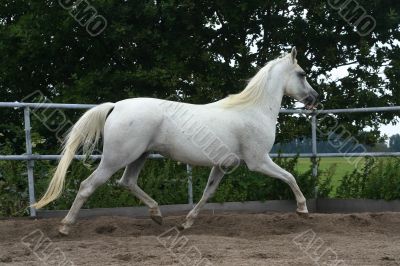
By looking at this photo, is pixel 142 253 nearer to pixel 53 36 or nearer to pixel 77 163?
pixel 77 163

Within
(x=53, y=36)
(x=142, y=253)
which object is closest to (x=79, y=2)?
(x=53, y=36)

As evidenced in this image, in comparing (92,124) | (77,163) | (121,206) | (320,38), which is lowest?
(121,206)

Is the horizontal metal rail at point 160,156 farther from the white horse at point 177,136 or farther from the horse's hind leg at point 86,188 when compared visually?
the horse's hind leg at point 86,188

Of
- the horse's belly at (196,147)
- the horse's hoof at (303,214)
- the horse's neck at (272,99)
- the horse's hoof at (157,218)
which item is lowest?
the horse's hoof at (157,218)

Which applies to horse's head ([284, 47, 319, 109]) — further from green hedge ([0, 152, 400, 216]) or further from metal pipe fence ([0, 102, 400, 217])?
green hedge ([0, 152, 400, 216])

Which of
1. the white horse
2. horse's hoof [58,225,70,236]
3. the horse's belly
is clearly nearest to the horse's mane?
the white horse

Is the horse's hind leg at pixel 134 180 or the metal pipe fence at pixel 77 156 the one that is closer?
the horse's hind leg at pixel 134 180

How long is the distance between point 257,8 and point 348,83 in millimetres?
2159

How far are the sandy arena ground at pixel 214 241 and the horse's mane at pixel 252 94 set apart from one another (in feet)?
4.16

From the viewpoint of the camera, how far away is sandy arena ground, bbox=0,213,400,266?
4527mm

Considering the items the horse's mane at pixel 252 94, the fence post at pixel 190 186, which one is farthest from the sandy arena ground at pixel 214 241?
the horse's mane at pixel 252 94

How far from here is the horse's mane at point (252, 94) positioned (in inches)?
257

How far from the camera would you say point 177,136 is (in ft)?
20.3

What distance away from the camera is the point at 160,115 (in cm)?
612
